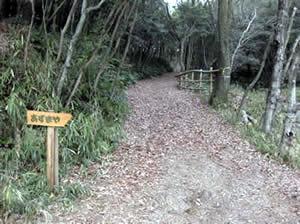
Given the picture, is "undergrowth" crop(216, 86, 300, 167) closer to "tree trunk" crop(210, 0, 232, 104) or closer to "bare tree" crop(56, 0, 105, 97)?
"tree trunk" crop(210, 0, 232, 104)

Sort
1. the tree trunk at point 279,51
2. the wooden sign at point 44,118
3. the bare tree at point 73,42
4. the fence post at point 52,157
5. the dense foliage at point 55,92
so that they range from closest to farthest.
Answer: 1. the wooden sign at point 44,118
2. the fence post at point 52,157
3. the dense foliage at point 55,92
4. the bare tree at point 73,42
5. the tree trunk at point 279,51

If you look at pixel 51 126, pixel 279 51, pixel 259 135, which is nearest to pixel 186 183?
pixel 51 126

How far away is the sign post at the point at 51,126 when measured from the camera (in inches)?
196

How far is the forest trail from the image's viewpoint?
5244 mm

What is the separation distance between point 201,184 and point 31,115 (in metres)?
2.98

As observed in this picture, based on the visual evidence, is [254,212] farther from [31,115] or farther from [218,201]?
[31,115]

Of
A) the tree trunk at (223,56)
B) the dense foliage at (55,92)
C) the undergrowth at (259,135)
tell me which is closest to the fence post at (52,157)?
the dense foliage at (55,92)

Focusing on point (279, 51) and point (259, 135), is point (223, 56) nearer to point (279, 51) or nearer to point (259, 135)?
point (279, 51)

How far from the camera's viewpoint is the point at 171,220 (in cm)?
513

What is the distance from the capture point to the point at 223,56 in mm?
12508

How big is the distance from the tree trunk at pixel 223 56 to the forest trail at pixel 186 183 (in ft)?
10.4

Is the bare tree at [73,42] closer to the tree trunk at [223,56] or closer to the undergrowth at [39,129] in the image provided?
the undergrowth at [39,129]

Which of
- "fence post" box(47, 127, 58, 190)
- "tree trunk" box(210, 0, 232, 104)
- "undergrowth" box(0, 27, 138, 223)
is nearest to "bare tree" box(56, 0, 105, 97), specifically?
Answer: "undergrowth" box(0, 27, 138, 223)

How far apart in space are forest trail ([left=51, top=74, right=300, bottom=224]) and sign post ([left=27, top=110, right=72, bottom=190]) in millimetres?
507
